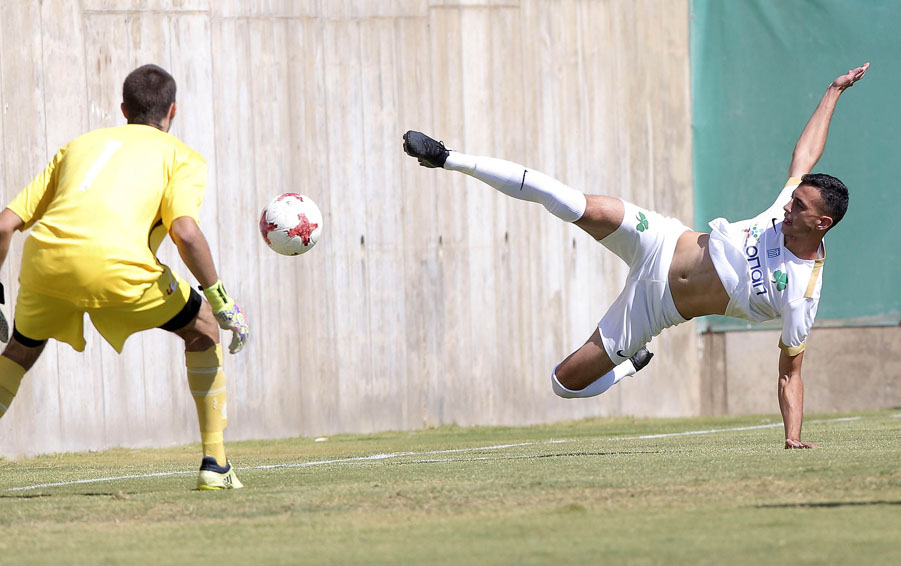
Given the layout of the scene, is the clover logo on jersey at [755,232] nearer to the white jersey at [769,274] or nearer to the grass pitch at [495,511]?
the white jersey at [769,274]

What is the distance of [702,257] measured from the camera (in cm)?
659

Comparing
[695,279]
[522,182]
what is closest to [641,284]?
[695,279]

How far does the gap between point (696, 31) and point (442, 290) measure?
11.4ft

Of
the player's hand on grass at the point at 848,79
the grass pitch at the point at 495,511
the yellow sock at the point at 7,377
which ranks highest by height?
the player's hand on grass at the point at 848,79

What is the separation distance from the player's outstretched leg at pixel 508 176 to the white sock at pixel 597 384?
1.09 meters

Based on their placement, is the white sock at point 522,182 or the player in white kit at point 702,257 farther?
the white sock at point 522,182

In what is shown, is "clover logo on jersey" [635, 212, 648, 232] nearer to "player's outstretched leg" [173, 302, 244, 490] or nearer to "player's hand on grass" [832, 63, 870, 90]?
"player's hand on grass" [832, 63, 870, 90]

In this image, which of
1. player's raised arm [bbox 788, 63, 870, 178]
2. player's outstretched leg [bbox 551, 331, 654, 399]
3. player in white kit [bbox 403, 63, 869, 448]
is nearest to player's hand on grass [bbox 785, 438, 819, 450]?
player in white kit [bbox 403, 63, 869, 448]

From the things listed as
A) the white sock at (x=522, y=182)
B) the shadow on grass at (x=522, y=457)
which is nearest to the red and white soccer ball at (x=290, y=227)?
the white sock at (x=522, y=182)

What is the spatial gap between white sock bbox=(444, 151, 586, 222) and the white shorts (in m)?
0.39

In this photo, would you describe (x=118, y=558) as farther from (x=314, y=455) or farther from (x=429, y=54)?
(x=429, y=54)

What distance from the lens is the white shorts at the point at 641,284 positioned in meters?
6.62

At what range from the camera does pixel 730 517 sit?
3828 mm

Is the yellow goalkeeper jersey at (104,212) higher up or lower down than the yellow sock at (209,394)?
higher up
